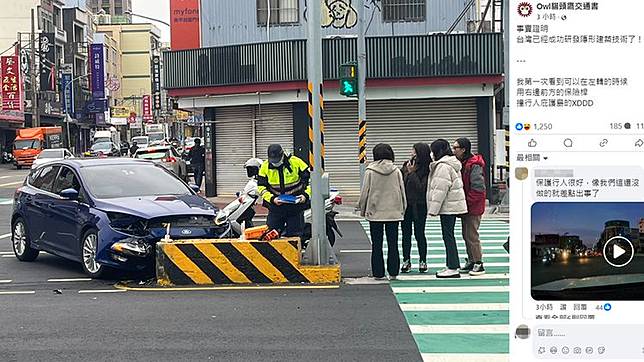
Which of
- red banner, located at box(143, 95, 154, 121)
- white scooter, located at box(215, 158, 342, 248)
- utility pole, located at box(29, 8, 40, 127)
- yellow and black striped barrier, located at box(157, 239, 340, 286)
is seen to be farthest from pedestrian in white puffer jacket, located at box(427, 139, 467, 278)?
red banner, located at box(143, 95, 154, 121)

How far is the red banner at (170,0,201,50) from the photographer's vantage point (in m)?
33.9

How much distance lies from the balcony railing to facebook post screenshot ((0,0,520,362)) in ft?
0.18

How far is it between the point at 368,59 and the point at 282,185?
12.4 metres

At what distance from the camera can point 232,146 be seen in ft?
83.1

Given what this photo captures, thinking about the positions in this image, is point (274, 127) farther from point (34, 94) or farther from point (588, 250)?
point (34, 94)

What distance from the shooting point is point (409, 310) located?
8.66m

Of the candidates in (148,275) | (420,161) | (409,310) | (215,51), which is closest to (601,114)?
(409,310)

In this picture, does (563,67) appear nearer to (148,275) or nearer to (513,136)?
(513,136)

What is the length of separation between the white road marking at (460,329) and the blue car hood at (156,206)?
404cm

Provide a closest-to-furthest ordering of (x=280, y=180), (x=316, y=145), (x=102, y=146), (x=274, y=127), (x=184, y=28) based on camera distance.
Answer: (x=316, y=145)
(x=280, y=180)
(x=274, y=127)
(x=184, y=28)
(x=102, y=146)

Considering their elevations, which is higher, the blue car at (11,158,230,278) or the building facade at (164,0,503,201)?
the building facade at (164,0,503,201)

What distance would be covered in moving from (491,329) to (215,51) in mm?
17920

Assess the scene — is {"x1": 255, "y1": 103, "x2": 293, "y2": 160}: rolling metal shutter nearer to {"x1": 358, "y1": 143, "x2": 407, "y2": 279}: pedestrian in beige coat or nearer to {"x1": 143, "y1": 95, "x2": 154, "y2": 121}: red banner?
{"x1": 358, "y1": 143, "x2": 407, "y2": 279}: pedestrian in beige coat

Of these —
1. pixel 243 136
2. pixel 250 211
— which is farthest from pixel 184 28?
pixel 250 211
